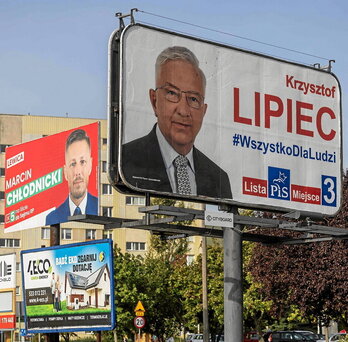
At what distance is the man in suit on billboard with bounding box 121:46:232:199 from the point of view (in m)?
16.7

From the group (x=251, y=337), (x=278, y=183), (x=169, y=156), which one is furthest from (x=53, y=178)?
(x=251, y=337)

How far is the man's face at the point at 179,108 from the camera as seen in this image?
17047 mm

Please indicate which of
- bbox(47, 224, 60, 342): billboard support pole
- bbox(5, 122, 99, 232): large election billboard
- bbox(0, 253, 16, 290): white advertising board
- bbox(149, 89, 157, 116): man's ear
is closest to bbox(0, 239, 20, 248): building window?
bbox(5, 122, 99, 232): large election billboard

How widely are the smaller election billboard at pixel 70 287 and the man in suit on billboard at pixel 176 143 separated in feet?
35.0

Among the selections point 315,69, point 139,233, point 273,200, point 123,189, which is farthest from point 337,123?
point 139,233

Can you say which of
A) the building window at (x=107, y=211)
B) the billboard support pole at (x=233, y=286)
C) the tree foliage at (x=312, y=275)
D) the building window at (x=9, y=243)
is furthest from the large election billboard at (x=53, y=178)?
the building window at (x=107, y=211)

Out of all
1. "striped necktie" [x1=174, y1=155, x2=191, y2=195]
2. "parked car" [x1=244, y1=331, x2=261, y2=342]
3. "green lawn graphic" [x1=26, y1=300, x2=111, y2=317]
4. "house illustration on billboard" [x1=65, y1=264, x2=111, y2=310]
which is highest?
"striped necktie" [x1=174, y1=155, x2=191, y2=195]

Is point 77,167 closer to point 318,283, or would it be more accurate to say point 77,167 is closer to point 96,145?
point 96,145

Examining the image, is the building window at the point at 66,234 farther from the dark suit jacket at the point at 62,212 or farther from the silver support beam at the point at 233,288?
the silver support beam at the point at 233,288

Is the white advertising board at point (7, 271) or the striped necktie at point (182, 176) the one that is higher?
the striped necktie at point (182, 176)

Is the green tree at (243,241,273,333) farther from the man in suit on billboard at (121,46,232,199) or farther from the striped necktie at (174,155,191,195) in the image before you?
the striped necktie at (174,155,191,195)

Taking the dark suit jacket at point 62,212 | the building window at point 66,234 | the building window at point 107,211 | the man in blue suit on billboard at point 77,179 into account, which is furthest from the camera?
the building window at point 107,211

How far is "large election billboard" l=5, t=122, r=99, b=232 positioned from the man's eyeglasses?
17.6 m

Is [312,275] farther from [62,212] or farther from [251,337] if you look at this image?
[251,337]
